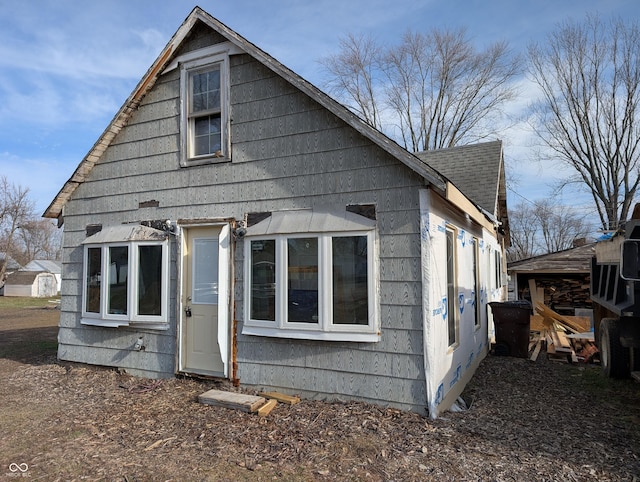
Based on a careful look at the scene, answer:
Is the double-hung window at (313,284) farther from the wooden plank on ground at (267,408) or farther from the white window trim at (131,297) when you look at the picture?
the white window trim at (131,297)

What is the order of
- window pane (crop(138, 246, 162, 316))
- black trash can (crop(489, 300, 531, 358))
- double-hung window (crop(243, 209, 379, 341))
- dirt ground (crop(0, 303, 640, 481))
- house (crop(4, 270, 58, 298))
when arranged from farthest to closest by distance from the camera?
1. house (crop(4, 270, 58, 298))
2. black trash can (crop(489, 300, 531, 358))
3. window pane (crop(138, 246, 162, 316))
4. double-hung window (crop(243, 209, 379, 341))
5. dirt ground (crop(0, 303, 640, 481))

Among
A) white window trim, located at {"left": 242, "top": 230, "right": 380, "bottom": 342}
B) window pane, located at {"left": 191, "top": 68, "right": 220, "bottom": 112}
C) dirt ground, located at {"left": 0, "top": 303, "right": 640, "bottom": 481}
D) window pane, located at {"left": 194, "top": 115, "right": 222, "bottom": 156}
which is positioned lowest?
dirt ground, located at {"left": 0, "top": 303, "right": 640, "bottom": 481}

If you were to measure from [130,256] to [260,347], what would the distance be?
261cm

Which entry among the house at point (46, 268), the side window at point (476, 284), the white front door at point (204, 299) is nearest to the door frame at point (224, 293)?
the white front door at point (204, 299)

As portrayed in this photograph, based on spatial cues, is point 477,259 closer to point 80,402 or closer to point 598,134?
point 80,402

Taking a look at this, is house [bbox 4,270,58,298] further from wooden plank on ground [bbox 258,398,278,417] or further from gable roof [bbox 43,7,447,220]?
wooden plank on ground [bbox 258,398,278,417]

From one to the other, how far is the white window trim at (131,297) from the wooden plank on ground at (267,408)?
218 cm

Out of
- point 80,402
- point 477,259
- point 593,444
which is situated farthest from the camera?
point 477,259

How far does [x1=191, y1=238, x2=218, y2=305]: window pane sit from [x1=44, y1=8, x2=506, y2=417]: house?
0.02 metres

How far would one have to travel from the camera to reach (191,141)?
6.73m

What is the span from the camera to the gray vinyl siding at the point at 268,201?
5113 mm

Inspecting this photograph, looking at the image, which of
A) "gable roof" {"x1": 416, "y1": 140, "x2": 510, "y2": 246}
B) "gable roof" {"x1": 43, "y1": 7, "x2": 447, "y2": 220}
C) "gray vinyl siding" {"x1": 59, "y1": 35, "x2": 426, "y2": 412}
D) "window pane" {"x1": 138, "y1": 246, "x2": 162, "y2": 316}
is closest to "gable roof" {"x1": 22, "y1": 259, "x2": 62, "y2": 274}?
"gable roof" {"x1": 43, "y1": 7, "x2": 447, "y2": 220}

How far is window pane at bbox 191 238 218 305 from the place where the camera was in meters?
6.27

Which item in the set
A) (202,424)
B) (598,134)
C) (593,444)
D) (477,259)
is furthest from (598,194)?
(202,424)
